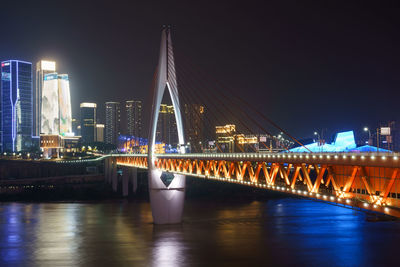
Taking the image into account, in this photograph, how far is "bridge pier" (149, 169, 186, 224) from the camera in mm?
42625

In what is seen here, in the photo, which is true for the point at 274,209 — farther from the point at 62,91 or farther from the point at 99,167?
the point at 62,91

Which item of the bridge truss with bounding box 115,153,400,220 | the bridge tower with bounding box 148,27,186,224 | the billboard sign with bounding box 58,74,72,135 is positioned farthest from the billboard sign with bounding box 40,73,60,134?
the bridge truss with bounding box 115,153,400,220

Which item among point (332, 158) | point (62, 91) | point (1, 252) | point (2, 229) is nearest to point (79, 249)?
point (1, 252)

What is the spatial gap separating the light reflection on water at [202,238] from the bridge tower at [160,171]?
1.43 metres

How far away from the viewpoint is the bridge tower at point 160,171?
4284cm

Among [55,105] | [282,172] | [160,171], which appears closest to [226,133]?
[160,171]

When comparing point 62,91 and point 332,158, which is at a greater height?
point 62,91

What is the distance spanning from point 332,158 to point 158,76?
90.1 feet

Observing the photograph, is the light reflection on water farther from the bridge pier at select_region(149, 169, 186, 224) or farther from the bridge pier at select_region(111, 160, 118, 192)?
the bridge pier at select_region(111, 160, 118, 192)

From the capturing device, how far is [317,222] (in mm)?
42719

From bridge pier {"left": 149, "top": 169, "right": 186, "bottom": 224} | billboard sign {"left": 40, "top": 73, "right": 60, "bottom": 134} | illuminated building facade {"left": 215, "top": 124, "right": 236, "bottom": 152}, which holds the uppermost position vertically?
billboard sign {"left": 40, "top": 73, "right": 60, "bottom": 134}

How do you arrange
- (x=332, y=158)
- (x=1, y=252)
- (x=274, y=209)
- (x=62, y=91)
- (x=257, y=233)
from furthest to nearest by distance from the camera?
1. (x=62, y=91)
2. (x=274, y=209)
3. (x=257, y=233)
4. (x=1, y=252)
5. (x=332, y=158)

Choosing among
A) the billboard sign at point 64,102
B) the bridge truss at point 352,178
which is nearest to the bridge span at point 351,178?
the bridge truss at point 352,178

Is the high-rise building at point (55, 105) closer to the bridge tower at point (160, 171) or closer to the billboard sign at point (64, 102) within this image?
the billboard sign at point (64, 102)
